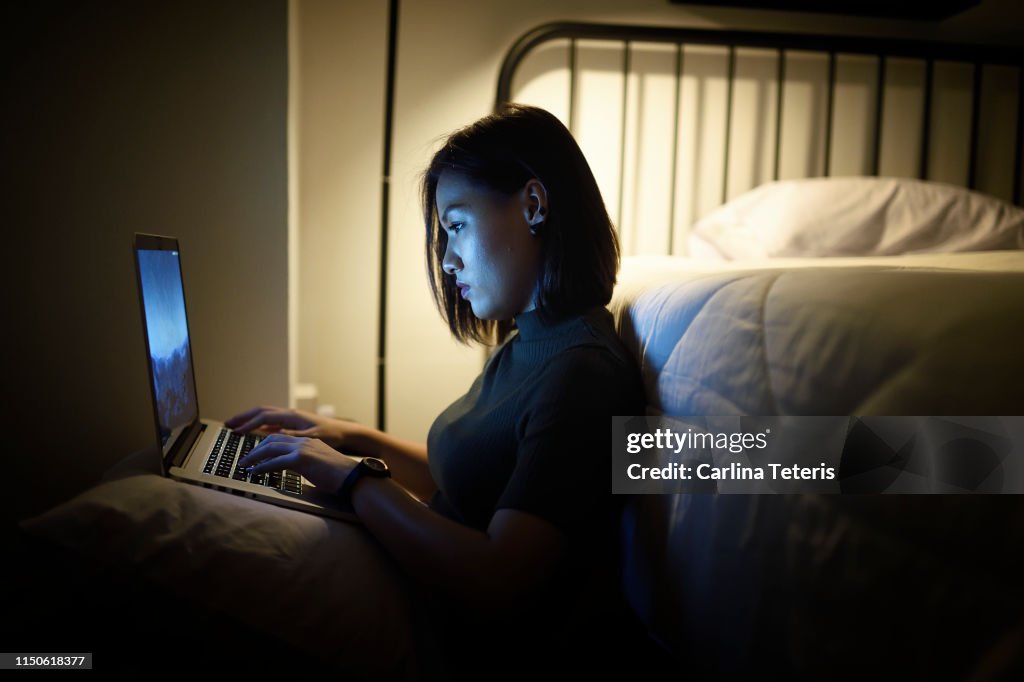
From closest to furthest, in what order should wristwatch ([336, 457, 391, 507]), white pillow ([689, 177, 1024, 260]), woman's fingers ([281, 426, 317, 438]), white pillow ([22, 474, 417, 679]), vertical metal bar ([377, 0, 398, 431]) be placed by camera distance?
white pillow ([22, 474, 417, 679]) < wristwatch ([336, 457, 391, 507]) < woman's fingers ([281, 426, 317, 438]) < vertical metal bar ([377, 0, 398, 431]) < white pillow ([689, 177, 1024, 260])

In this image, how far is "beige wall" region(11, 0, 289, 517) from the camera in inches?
41.1

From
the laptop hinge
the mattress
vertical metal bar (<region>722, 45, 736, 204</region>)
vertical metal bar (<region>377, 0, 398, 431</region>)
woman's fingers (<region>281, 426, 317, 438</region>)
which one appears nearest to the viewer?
the mattress

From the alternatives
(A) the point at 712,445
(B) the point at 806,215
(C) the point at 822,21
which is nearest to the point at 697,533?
(A) the point at 712,445

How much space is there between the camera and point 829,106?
208 centimetres

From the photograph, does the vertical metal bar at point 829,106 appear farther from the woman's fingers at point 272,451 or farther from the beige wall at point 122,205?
the woman's fingers at point 272,451

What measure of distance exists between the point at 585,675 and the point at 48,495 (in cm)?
98

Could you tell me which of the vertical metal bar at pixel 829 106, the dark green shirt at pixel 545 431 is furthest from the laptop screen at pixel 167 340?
the vertical metal bar at pixel 829 106

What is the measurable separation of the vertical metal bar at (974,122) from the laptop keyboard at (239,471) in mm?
2389

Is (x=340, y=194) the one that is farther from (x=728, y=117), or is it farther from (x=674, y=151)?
(x=728, y=117)

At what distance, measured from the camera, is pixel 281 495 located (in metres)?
0.69

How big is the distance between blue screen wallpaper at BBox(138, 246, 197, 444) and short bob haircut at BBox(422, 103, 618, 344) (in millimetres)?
408

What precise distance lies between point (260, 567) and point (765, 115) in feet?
7.08

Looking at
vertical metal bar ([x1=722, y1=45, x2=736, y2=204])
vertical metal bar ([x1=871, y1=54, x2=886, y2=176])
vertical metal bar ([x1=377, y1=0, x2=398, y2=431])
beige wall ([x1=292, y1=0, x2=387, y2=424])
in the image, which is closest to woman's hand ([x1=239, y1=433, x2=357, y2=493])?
vertical metal bar ([x1=377, y1=0, x2=398, y2=431])

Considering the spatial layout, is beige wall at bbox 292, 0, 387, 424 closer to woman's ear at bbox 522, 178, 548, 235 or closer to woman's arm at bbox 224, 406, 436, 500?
woman's arm at bbox 224, 406, 436, 500
